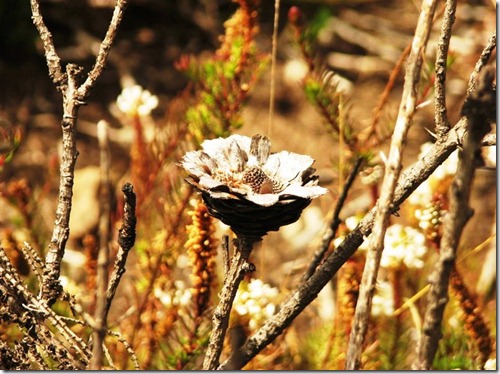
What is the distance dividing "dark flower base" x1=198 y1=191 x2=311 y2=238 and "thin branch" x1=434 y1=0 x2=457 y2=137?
0.56 feet

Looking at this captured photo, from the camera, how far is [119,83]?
194 cm

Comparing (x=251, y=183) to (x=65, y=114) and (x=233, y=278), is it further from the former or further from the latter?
(x=65, y=114)

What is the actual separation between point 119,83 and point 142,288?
0.99 m

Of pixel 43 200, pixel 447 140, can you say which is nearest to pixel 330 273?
pixel 447 140

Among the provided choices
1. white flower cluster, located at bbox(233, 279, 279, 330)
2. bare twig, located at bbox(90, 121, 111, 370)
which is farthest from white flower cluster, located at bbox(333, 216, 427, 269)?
bare twig, located at bbox(90, 121, 111, 370)

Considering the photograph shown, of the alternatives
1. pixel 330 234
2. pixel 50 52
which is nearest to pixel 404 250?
pixel 330 234

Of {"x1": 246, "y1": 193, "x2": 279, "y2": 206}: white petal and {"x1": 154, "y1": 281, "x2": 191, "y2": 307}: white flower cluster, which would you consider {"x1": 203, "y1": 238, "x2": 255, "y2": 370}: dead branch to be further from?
{"x1": 154, "y1": 281, "x2": 191, "y2": 307}: white flower cluster

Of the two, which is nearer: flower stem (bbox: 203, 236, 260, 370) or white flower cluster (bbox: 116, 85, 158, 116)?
flower stem (bbox: 203, 236, 260, 370)

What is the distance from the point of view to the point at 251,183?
2.34 ft

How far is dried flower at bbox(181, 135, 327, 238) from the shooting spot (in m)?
0.65

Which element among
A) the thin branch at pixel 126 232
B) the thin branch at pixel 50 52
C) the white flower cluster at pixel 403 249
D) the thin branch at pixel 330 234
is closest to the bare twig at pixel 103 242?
the thin branch at pixel 126 232

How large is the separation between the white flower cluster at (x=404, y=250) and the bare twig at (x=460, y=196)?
495 mm

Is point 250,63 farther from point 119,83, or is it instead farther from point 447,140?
point 119,83

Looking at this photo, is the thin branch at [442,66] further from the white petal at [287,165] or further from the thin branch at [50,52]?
the thin branch at [50,52]
